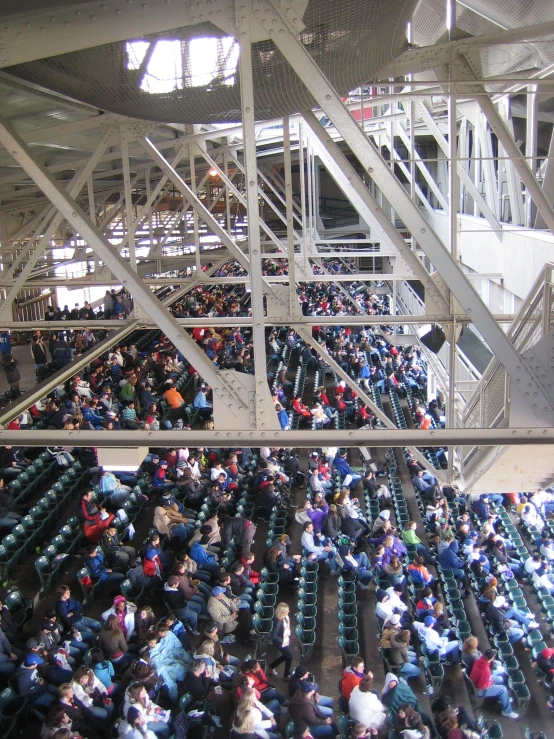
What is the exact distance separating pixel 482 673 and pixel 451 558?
2.28 meters

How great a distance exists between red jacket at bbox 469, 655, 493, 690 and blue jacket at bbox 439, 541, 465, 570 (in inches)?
87.1

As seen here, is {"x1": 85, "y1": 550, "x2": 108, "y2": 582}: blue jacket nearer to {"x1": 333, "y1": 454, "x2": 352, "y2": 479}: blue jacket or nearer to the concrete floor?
the concrete floor

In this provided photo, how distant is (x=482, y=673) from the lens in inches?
291

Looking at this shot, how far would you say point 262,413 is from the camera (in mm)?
4559

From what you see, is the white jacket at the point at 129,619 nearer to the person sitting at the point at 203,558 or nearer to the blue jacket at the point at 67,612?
the blue jacket at the point at 67,612

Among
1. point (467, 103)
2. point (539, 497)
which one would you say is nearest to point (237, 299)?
point (467, 103)

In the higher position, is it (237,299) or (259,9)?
(259,9)

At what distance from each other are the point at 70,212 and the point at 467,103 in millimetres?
12314

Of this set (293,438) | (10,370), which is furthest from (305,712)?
(10,370)

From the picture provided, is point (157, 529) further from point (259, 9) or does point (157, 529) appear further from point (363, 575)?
point (259, 9)

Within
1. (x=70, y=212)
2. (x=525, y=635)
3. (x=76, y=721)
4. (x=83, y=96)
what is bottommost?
(x=525, y=635)

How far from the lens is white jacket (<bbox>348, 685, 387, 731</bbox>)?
645 cm

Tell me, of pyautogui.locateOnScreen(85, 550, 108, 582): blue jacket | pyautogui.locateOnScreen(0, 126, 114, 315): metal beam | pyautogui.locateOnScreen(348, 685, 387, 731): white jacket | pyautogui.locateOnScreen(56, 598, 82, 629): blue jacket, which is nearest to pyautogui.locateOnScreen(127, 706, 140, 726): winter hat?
pyautogui.locateOnScreen(56, 598, 82, 629): blue jacket

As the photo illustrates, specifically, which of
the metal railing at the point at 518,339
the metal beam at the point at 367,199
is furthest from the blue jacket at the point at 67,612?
the metal beam at the point at 367,199
